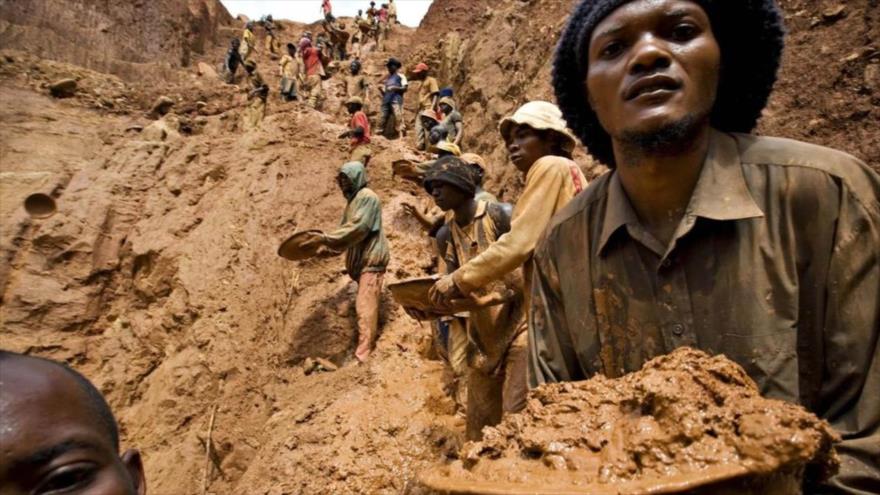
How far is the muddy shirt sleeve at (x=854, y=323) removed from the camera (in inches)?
47.8

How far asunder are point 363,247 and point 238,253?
2544 millimetres

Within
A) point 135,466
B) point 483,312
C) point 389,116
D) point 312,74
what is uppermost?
point 312,74

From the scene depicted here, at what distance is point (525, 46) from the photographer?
11.4 meters

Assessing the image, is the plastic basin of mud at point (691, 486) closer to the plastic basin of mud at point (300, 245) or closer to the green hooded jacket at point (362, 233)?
the plastic basin of mud at point (300, 245)

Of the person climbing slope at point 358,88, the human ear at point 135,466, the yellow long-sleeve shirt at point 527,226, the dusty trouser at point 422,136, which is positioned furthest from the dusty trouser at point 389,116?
the human ear at point 135,466

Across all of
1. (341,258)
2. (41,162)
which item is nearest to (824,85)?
(341,258)

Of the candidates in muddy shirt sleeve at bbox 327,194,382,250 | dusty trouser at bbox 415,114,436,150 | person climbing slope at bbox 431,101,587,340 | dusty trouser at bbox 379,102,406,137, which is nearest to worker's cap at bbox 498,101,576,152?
person climbing slope at bbox 431,101,587,340

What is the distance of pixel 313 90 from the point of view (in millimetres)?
14781

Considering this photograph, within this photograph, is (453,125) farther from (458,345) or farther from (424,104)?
(458,345)

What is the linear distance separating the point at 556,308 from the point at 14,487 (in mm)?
1477

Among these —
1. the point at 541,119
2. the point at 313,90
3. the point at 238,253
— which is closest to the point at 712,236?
the point at 541,119

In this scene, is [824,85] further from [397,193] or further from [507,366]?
[397,193]

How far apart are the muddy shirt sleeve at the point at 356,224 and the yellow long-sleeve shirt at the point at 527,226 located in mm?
3454

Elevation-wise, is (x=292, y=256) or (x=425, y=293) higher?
(x=425, y=293)
